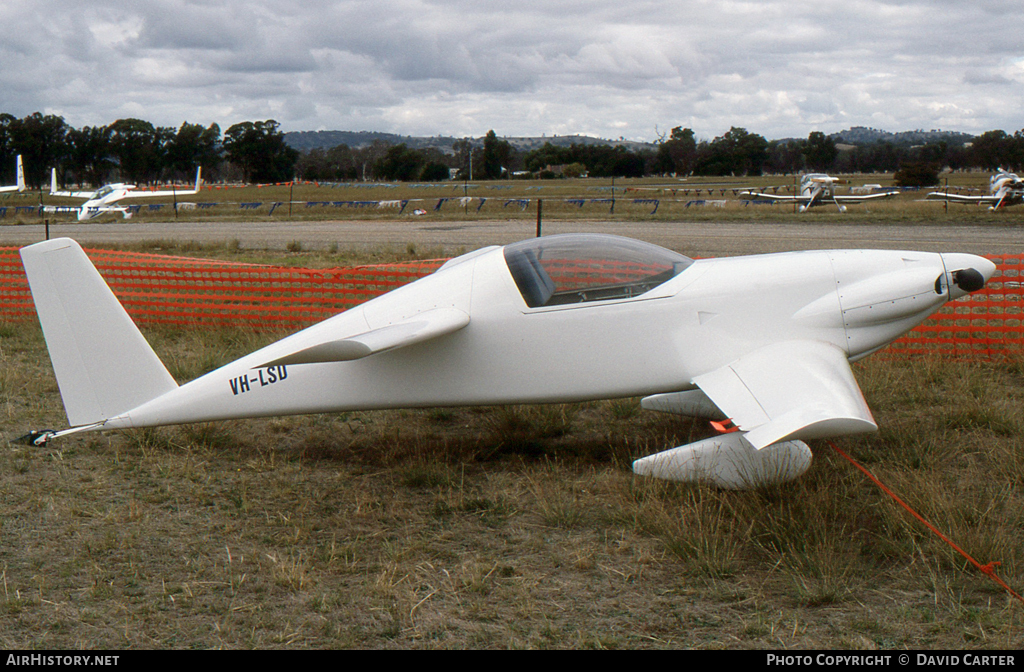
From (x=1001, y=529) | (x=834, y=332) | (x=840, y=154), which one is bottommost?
(x=1001, y=529)

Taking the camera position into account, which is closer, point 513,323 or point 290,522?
point 290,522

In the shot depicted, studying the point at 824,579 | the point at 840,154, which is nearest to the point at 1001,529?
the point at 824,579

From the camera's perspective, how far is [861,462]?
5.93 meters

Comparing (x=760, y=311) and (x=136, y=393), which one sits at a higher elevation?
(x=760, y=311)

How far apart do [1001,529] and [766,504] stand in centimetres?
124

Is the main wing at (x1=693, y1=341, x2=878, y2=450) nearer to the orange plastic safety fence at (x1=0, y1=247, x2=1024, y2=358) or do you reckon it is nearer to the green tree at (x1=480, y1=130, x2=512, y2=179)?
the orange plastic safety fence at (x1=0, y1=247, x2=1024, y2=358)

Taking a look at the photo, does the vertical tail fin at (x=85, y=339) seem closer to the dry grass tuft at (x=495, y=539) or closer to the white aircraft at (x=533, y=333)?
the white aircraft at (x=533, y=333)

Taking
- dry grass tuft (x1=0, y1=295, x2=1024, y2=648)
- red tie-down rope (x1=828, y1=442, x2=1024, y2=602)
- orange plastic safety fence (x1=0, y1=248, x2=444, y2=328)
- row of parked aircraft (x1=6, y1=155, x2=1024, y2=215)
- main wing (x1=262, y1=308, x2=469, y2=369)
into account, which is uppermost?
row of parked aircraft (x1=6, y1=155, x2=1024, y2=215)

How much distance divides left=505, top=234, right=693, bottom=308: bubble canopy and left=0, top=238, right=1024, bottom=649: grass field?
1.31 m

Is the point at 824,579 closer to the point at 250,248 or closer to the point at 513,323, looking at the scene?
the point at 513,323

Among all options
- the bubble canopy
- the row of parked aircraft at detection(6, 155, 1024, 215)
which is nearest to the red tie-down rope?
the bubble canopy

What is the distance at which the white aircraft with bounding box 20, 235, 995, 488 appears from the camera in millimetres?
5648
